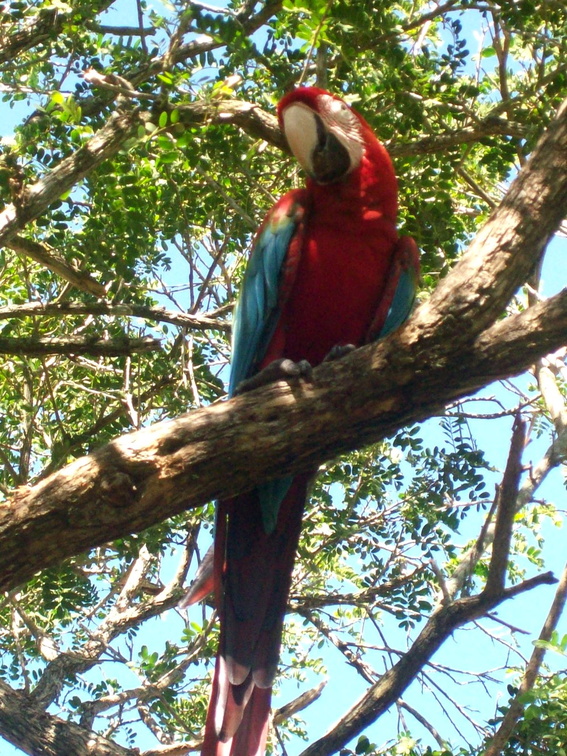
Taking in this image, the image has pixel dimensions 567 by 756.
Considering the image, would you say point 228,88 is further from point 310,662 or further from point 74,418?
point 310,662

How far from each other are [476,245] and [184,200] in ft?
5.28

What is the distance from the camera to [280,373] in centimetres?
229

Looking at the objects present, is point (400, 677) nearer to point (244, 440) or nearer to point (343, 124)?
point (244, 440)

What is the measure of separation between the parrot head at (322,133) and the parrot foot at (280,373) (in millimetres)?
887

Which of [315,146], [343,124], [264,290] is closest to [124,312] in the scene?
[264,290]

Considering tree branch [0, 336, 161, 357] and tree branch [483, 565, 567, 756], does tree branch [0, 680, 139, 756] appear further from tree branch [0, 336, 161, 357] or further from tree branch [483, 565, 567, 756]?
tree branch [483, 565, 567, 756]

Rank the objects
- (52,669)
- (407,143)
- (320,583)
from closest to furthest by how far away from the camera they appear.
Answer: (407,143), (52,669), (320,583)

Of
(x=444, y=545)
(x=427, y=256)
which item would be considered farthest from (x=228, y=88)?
(x=444, y=545)

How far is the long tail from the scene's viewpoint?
2484 mm

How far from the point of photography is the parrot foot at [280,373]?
2.18 meters

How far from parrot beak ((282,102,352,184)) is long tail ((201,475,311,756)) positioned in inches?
43.0

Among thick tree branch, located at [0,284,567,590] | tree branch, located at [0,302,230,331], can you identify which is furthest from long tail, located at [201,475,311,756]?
tree branch, located at [0,302,230,331]

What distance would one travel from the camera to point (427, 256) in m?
3.37

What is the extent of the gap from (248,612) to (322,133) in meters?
1.67
